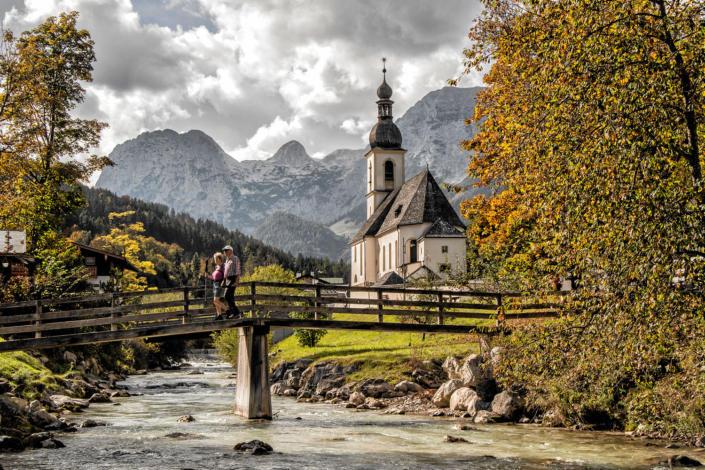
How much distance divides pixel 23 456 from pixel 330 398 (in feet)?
50.8

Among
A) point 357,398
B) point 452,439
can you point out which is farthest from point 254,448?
point 357,398

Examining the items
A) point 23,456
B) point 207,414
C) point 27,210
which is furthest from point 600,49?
point 27,210

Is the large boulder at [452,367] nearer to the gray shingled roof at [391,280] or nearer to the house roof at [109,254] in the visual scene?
the gray shingled roof at [391,280]

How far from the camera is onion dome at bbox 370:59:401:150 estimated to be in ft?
306

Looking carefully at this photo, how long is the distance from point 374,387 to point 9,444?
47.9 ft

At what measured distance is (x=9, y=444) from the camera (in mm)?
14586

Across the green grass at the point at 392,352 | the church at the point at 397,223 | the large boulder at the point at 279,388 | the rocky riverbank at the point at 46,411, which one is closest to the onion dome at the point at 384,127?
the church at the point at 397,223

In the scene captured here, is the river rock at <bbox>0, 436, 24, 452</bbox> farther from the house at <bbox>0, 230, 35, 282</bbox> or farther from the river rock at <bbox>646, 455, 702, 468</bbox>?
the house at <bbox>0, 230, 35, 282</bbox>

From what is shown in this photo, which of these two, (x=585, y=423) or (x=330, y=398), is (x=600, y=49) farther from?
(x=330, y=398)

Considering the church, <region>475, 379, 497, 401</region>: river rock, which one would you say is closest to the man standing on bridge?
<region>475, 379, 497, 401</region>: river rock

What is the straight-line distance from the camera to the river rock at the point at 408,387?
24922 millimetres

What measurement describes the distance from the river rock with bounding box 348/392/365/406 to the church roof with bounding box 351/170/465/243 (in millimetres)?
44890

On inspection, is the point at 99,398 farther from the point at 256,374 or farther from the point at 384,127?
the point at 384,127

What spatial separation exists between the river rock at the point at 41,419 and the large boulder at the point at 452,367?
13.8 m
